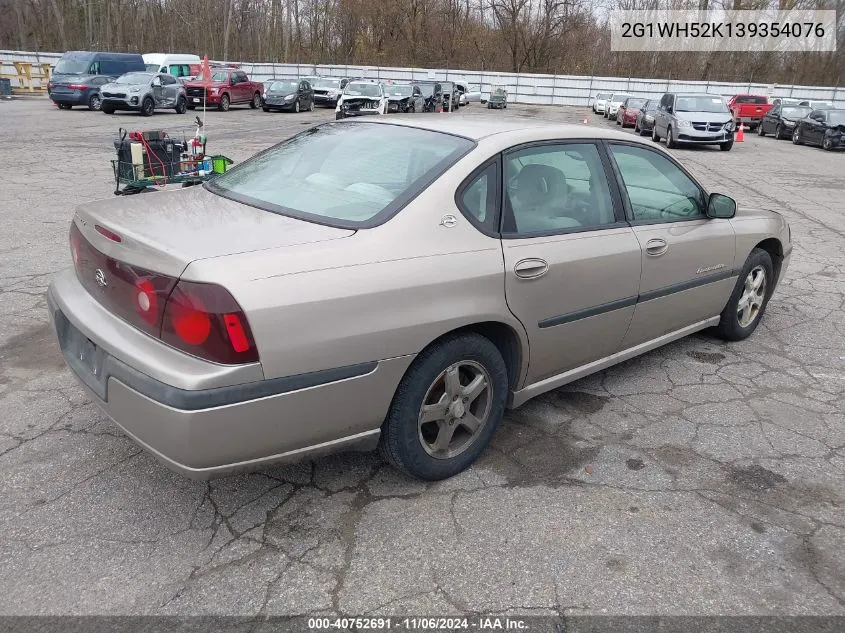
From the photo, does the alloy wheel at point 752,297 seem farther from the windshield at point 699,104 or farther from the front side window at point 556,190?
the windshield at point 699,104

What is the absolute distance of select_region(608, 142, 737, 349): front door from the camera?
377 centimetres

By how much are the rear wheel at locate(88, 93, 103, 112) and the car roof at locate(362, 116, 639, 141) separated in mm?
25057

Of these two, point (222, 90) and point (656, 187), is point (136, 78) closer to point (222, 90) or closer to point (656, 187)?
point (222, 90)

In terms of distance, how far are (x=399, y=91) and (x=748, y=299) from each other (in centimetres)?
2479

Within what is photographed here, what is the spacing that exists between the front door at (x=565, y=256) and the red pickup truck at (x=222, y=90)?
26.8 meters

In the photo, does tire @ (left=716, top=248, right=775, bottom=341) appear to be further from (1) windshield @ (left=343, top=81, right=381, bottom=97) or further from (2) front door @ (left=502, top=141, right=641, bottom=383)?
(1) windshield @ (left=343, top=81, right=381, bottom=97)

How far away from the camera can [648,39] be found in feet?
171

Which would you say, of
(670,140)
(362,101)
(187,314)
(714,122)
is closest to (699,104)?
(714,122)

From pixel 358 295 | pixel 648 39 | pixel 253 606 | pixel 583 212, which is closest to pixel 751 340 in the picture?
pixel 583 212

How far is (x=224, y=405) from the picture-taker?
2295 millimetres

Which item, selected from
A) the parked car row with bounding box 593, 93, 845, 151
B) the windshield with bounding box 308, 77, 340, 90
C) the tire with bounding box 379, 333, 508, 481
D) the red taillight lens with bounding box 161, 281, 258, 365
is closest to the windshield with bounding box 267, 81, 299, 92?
the windshield with bounding box 308, 77, 340, 90

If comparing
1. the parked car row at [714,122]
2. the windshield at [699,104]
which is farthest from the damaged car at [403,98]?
the windshield at [699,104]

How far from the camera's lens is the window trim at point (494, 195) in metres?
2.97

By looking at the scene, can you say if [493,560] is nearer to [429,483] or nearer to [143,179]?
[429,483]
